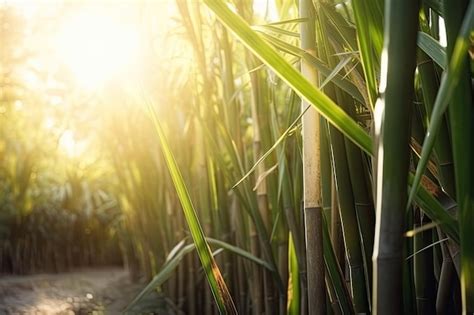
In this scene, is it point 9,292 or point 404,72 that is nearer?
point 404,72

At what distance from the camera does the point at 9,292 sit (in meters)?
2.07

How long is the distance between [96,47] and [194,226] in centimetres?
140

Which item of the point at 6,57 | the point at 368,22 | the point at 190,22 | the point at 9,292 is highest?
the point at 6,57

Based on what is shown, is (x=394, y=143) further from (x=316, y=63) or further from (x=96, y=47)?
(x=96, y=47)

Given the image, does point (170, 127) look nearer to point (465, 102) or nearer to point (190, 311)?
point (190, 311)

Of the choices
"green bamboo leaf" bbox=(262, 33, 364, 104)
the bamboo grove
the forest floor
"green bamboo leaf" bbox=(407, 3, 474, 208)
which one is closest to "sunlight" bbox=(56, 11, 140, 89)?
the bamboo grove

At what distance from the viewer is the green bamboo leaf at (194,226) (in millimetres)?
481

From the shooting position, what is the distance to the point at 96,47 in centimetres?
179

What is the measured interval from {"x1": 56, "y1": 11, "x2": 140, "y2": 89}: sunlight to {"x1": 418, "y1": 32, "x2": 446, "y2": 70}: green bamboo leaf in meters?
0.94

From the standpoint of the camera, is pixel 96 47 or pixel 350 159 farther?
pixel 96 47

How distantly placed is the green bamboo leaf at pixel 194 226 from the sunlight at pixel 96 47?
2.74 ft

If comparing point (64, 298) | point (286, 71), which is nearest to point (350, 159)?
point (286, 71)

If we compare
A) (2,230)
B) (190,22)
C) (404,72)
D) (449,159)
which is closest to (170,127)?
(190,22)

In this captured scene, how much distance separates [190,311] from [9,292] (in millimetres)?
1020
